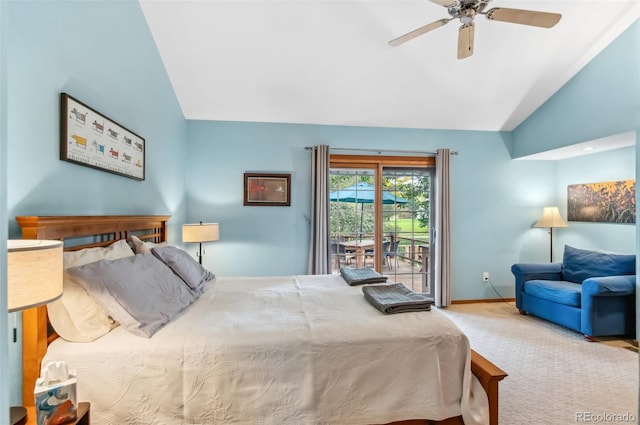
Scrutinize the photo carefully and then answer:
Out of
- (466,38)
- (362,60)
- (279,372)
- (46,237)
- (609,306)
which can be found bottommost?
(609,306)

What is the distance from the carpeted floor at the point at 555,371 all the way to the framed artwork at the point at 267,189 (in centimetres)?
267

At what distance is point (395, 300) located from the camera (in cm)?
204

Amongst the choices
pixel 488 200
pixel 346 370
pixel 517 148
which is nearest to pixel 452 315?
pixel 488 200

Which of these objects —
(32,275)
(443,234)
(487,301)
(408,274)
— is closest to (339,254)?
(408,274)

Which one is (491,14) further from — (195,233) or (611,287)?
(195,233)

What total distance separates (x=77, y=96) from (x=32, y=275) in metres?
1.38

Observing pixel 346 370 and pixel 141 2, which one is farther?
pixel 141 2

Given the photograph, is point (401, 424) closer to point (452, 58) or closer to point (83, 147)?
point (83, 147)

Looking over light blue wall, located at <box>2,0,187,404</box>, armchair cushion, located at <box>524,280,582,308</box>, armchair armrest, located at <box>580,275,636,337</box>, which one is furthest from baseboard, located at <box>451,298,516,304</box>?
light blue wall, located at <box>2,0,187,404</box>

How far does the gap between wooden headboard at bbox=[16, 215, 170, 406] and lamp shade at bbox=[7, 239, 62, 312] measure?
0.41 meters

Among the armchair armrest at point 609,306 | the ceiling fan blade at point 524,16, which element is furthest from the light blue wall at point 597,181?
the ceiling fan blade at point 524,16

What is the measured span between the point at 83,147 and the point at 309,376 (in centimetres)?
191

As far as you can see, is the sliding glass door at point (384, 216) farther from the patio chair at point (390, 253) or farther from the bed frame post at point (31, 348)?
the bed frame post at point (31, 348)

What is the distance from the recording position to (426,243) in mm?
4527
